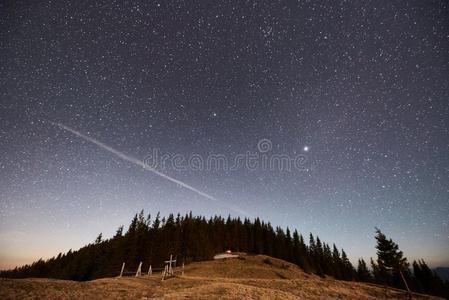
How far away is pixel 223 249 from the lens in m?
91.8

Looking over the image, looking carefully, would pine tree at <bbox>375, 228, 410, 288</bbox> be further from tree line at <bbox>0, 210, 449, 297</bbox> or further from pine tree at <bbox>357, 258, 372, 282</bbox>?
pine tree at <bbox>357, 258, 372, 282</bbox>

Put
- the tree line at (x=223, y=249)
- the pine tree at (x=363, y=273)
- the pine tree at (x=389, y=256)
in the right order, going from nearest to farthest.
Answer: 1. the pine tree at (x=389, y=256)
2. the tree line at (x=223, y=249)
3. the pine tree at (x=363, y=273)

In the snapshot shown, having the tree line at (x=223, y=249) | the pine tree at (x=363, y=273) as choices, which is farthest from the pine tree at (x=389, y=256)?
the pine tree at (x=363, y=273)

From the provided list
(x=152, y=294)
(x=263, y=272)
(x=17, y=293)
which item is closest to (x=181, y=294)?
(x=152, y=294)

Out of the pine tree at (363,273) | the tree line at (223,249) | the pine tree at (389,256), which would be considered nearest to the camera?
→ the pine tree at (389,256)

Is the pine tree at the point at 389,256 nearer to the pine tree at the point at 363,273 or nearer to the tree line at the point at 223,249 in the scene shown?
the tree line at the point at 223,249

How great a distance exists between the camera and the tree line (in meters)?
58.7

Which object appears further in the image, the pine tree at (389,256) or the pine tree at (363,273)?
the pine tree at (363,273)

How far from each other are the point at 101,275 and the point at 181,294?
55029mm

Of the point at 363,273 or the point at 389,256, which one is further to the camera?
the point at 363,273

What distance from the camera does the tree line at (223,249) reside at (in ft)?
193

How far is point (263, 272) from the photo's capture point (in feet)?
164

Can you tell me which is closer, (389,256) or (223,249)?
(389,256)

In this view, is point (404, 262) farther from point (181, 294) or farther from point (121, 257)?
point (121, 257)
